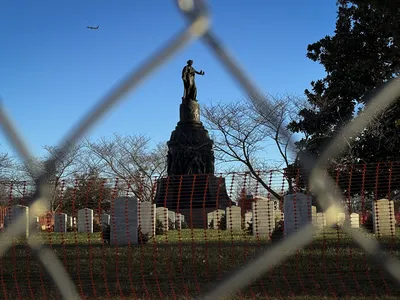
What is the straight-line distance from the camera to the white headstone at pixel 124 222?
11.6 m

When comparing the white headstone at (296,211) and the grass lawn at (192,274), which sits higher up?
the white headstone at (296,211)

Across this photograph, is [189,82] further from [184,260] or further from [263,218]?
[184,260]

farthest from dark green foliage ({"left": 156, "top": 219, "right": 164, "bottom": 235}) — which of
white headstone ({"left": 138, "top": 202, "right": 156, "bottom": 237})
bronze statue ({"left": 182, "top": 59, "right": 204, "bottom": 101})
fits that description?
bronze statue ({"left": 182, "top": 59, "right": 204, "bottom": 101})

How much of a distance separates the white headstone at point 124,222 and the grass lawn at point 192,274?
1.17 m

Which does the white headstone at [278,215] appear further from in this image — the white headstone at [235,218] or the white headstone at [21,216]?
the white headstone at [21,216]

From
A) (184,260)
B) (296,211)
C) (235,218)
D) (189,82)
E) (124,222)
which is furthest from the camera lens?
(189,82)

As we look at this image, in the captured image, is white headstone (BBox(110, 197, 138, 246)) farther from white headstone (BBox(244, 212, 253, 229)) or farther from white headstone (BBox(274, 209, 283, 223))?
white headstone (BBox(244, 212, 253, 229))

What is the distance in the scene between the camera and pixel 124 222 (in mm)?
11914

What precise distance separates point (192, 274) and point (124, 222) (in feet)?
15.0

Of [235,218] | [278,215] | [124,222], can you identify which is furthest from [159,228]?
[278,215]

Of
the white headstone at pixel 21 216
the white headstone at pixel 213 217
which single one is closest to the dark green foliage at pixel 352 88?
the white headstone at pixel 213 217

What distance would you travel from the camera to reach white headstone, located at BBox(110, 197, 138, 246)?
1164cm

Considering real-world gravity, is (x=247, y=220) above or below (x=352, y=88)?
A: below

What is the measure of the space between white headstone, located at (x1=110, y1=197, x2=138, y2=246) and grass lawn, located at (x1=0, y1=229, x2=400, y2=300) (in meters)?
1.17
